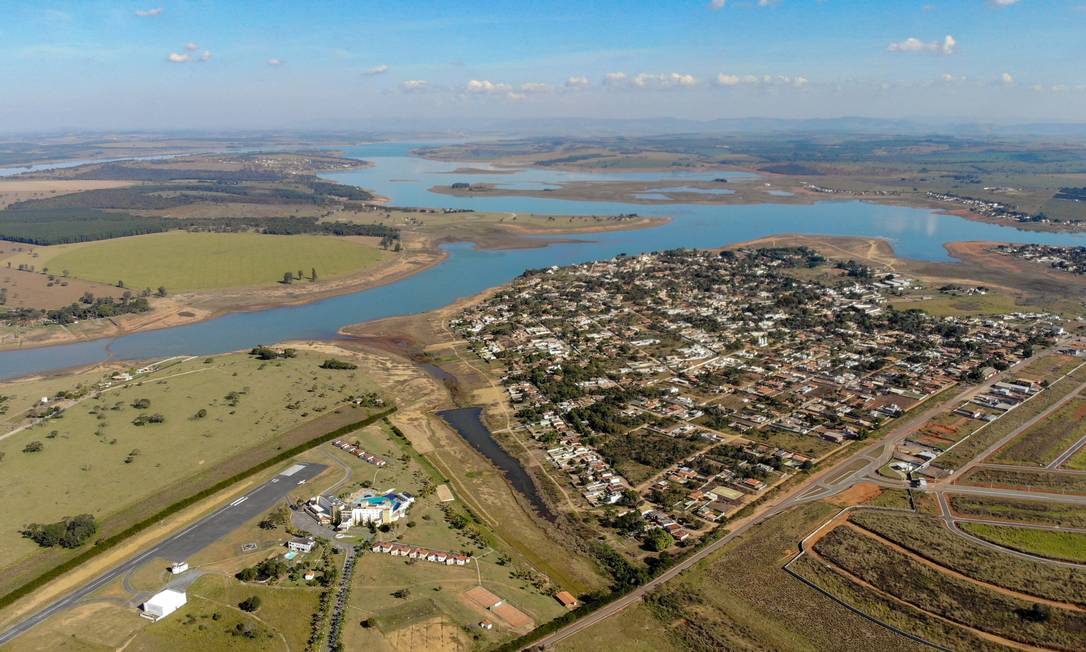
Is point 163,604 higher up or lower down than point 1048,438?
lower down

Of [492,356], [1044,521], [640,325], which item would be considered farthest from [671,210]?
[1044,521]

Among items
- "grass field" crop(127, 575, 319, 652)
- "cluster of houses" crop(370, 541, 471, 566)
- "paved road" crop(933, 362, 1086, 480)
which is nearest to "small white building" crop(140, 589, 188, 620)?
"grass field" crop(127, 575, 319, 652)

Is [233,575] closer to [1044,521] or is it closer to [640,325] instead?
[1044,521]

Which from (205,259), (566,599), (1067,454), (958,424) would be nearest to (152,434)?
(566,599)

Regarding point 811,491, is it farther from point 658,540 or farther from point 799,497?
point 658,540

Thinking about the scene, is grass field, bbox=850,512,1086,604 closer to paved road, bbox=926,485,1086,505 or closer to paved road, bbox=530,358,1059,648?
paved road, bbox=530,358,1059,648

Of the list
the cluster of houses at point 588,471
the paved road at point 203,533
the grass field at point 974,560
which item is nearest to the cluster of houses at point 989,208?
the grass field at point 974,560
